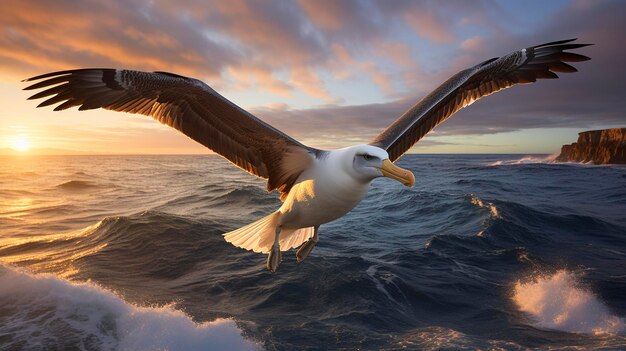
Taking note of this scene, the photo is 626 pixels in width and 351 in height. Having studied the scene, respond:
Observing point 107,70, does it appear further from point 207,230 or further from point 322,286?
point 207,230

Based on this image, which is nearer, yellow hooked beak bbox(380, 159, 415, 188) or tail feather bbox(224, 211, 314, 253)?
yellow hooked beak bbox(380, 159, 415, 188)

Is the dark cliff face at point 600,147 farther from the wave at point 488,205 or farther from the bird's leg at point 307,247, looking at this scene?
the bird's leg at point 307,247

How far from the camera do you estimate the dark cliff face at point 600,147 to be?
226 ft

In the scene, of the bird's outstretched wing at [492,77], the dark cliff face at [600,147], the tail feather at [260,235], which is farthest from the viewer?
the dark cliff face at [600,147]

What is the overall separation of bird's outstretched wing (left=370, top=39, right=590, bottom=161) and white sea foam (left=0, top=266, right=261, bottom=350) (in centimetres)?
525

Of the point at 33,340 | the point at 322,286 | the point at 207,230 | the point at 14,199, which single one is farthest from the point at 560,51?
the point at 14,199

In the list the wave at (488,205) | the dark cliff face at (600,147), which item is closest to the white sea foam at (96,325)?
the wave at (488,205)

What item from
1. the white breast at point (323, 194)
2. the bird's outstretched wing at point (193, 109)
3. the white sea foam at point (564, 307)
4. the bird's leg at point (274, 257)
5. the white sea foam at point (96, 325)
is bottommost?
the white sea foam at point (96, 325)

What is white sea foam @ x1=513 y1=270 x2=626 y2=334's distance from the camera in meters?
9.83

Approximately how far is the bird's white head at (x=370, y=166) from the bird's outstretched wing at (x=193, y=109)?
787mm

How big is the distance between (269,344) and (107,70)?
5.98m

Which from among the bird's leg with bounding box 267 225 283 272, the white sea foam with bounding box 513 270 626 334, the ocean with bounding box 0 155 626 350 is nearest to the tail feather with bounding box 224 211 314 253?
the bird's leg with bounding box 267 225 283 272

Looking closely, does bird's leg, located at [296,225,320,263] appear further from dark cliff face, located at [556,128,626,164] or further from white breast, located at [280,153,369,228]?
dark cliff face, located at [556,128,626,164]

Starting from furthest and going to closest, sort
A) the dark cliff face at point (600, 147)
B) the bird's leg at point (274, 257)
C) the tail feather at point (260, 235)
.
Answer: the dark cliff face at point (600, 147) → the tail feather at point (260, 235) → the bird's leg at point (274, 257)
